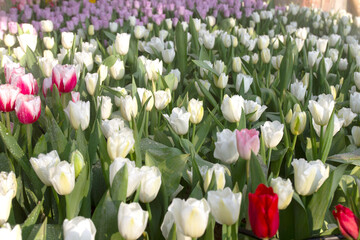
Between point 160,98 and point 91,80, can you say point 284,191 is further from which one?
point 91,80

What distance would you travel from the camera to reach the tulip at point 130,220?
0.93 meters

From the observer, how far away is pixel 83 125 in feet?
4.75

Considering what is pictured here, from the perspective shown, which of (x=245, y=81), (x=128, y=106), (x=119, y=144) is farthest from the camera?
(x=245, y=81)

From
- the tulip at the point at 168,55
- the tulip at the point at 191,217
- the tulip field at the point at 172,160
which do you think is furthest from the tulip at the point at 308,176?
the tulip at the point at 168,55

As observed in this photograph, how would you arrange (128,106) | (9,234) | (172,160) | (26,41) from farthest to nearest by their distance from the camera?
1. (26,41)
2. (128,106)
3. (172,160)
4. (9,234)

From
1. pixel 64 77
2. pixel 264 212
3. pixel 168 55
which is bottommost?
pixel 168 55

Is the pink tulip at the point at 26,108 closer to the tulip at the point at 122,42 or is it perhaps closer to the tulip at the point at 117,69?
the tulip at the point at 117,69

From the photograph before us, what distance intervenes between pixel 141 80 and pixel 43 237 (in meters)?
1.36

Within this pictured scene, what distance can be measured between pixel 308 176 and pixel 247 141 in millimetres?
169

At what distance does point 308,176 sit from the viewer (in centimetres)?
115

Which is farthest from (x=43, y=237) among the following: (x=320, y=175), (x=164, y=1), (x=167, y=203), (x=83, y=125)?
(x=164, y=1)

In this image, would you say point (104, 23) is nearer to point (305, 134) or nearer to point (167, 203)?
point (305, 134)

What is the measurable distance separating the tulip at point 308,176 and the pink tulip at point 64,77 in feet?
2.77

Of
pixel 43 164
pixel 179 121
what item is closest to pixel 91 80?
pixel 179 121
